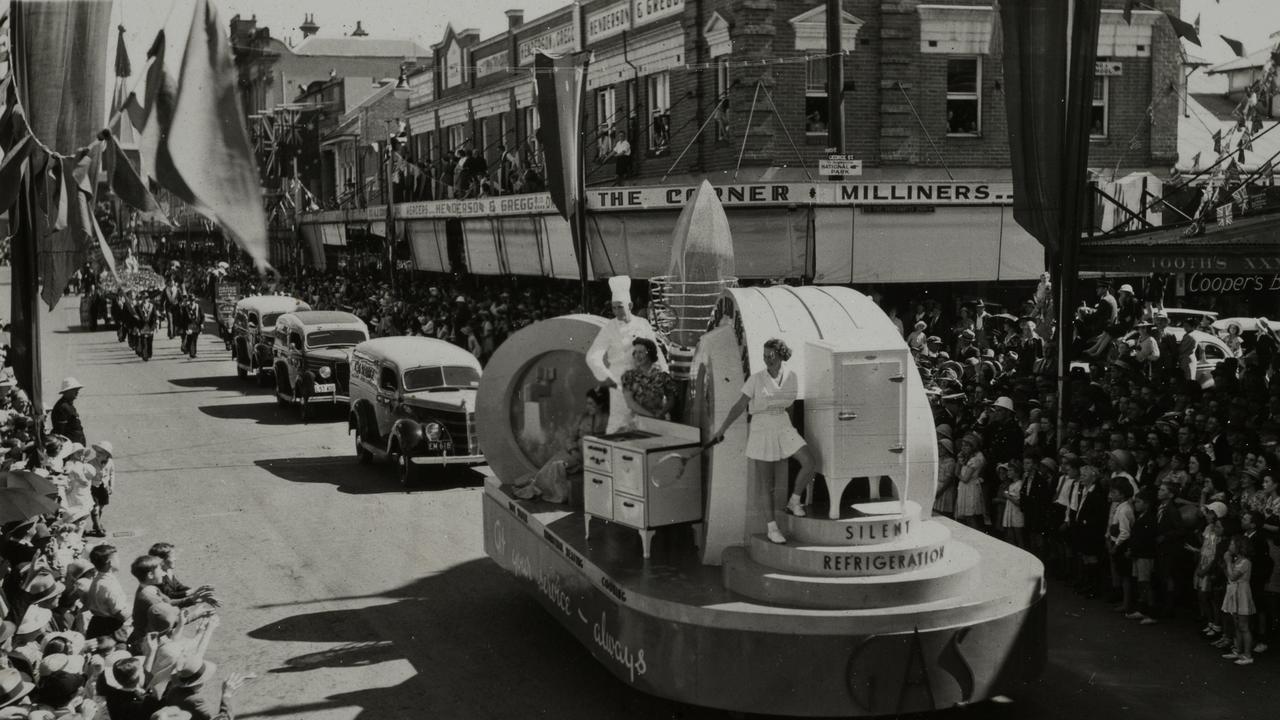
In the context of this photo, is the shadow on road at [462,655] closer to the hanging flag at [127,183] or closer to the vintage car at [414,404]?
the hanging flag at [127,183]

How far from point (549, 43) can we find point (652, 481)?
26302mm

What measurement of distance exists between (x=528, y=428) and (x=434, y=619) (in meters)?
2.23

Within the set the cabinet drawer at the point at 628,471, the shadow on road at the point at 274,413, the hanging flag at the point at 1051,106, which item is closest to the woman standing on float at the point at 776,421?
the cabinet drawer at the point at 628,471

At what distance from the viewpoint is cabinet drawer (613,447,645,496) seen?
995 cm

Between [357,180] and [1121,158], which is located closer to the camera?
[1121,158]

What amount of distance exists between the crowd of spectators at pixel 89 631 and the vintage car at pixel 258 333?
19.0 m

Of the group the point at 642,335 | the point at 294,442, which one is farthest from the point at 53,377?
the point at 642,335

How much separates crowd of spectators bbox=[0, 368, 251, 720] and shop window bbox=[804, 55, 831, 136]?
57.7 feet

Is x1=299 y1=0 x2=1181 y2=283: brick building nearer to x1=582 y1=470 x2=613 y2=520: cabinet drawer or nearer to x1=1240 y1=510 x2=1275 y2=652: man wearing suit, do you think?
x1=582 y1=470 x2=613 y2=520: cabinet drawer

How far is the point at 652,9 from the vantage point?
94.9 ft

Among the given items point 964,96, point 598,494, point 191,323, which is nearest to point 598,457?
point 598,494

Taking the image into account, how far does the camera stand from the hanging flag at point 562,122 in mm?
22844

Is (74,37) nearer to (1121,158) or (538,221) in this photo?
(538,221)

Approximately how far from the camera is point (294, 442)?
76.6ft
